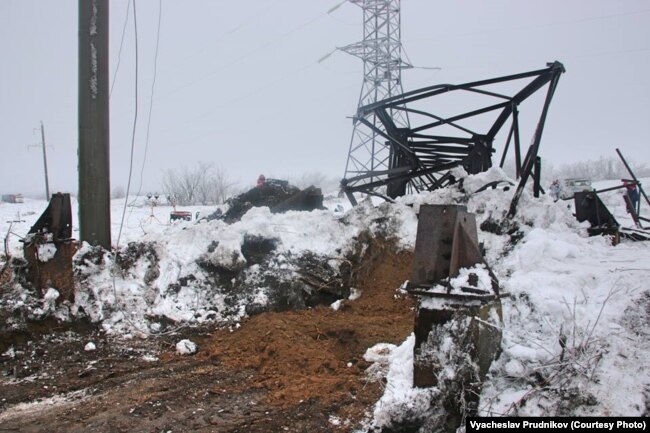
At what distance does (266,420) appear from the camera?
3580 millimetres

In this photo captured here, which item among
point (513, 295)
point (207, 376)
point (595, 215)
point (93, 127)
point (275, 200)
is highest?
point (93, 127)

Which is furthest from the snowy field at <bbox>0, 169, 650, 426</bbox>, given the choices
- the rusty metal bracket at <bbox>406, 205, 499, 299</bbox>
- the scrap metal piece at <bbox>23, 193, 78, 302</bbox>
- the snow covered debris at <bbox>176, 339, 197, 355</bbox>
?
the snow covered debris at <bbox>176, 339, 197, 355</bbox>

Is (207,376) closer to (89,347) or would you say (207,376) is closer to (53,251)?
(89,347)

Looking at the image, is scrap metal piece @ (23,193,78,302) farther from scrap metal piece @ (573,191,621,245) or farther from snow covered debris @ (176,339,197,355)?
scrap metal piece @ (573,191,621,245)

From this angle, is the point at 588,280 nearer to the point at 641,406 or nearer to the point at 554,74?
the point at 641,406

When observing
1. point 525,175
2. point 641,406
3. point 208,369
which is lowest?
point 208,369

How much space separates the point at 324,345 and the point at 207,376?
1.28 metres

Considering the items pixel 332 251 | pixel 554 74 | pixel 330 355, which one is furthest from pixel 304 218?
pixel 554 74

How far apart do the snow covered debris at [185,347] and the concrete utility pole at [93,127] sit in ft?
8.28

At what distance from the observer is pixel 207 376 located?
4.49 meters

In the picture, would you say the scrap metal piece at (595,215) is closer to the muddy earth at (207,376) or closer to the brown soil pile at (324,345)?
the brown soil pile at (324,345)

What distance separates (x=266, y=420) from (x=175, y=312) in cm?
293

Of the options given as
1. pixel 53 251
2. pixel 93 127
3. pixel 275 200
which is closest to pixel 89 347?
pixel 53 251

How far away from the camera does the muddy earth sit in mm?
3615
